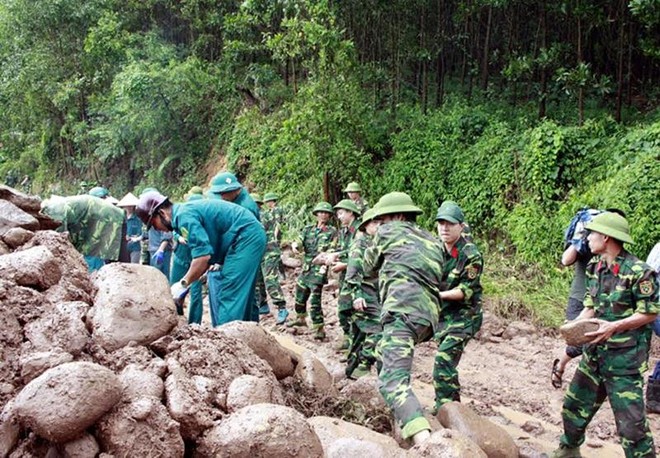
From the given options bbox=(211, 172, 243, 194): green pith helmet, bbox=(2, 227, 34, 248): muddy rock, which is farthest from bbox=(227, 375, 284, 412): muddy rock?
bbox=(211, 172, 243, 194): green pith helmet

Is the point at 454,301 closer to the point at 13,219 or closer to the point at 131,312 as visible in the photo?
the point at 131,312

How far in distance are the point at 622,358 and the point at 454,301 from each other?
4.20ft

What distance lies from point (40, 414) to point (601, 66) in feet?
46.7

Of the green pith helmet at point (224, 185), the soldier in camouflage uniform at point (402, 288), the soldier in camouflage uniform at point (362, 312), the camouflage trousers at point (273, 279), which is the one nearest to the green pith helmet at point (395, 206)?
the soldier in camouflage uniform at point (402, 288)

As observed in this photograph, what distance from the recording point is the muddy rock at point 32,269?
12.7 ft

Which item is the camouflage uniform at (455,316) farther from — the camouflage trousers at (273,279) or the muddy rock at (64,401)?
the camouflage trousers at (273,279)

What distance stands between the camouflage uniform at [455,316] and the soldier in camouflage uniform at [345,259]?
1.75 m

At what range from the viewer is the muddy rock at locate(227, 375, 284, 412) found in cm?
327

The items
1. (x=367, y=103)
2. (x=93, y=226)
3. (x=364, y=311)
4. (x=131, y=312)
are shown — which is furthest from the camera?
(x=367, y=103)

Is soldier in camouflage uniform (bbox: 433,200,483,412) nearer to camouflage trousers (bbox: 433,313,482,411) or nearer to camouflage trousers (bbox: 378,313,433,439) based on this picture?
camouflage trousers (bbox: 433,313,482,411)

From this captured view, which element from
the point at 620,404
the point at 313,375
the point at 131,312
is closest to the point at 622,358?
the point at 620,404

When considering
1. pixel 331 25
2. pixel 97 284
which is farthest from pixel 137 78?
pixel 97 284

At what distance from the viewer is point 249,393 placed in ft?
10.9

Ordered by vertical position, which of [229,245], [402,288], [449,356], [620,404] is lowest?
[449,356]
